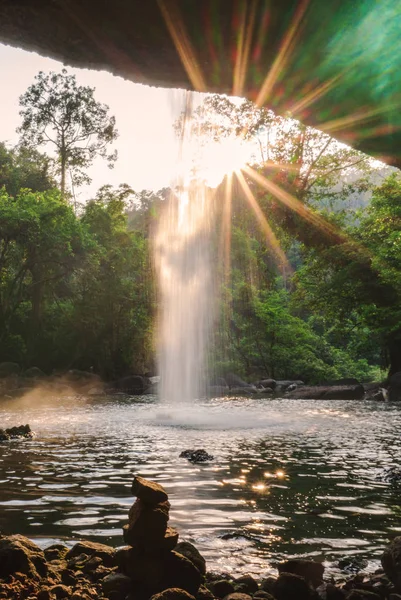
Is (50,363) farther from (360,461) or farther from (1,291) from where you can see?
(360,461)

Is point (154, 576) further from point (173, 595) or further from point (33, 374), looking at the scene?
point (33, 374)

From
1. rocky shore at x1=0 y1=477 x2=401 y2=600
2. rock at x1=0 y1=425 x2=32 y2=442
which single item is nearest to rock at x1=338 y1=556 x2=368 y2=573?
rocky shore at x1=0 y1=477 x2=401 y2=600

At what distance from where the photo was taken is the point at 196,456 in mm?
12328

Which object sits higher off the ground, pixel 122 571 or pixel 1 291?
pixel 1 291

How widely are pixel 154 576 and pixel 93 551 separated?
993 mm

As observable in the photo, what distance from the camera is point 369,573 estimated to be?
5395 mm

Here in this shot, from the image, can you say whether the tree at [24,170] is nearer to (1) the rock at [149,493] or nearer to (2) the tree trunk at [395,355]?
(2) the tree trunk at [395,355]

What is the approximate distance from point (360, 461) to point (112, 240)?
4726cm

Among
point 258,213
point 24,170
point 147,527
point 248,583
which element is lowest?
point 248,583

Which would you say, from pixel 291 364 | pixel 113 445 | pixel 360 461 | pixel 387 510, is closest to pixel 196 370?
pixel 291 364

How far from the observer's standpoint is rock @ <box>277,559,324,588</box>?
199 inches

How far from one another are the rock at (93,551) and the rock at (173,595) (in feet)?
4.01

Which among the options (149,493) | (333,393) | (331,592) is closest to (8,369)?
(333,393)

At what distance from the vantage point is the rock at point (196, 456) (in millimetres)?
12211
